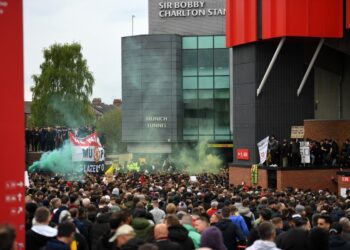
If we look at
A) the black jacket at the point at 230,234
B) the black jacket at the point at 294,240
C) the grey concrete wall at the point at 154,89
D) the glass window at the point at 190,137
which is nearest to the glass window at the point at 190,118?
the glass window at the point at 190,137

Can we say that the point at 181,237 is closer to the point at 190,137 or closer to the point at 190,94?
the point at 190,137

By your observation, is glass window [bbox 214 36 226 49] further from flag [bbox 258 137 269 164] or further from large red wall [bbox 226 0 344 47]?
flag [bbox 258 137 269 164]

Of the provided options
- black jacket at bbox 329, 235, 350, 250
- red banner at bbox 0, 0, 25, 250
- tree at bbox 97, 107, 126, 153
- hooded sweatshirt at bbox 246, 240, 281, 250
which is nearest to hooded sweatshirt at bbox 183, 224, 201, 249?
hooded sweatshirt at bbox 246, 240, 281, 250

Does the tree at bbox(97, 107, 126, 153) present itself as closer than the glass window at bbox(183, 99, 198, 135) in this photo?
No

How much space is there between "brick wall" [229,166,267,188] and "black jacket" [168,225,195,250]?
25.4m

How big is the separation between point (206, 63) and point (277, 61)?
28.1 meters

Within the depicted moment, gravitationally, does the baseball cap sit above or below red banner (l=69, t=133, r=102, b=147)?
below

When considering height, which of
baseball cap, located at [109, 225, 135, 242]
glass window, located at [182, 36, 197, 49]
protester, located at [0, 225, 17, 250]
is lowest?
baseball cap, located at [109, 225, 135, 242]

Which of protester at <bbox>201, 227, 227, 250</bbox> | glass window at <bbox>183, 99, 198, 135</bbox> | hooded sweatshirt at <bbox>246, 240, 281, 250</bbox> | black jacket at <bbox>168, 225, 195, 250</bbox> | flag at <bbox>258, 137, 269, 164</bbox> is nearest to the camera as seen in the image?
hooded sweatshirt at <bbox>246, 240, 281, 250</bbox>

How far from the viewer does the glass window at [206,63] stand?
64.8 meters

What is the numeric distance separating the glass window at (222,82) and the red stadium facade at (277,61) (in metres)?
25.3

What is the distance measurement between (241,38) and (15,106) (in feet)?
104

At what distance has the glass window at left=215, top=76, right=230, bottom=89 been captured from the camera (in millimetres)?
64688

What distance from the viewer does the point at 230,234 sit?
1106 cm
